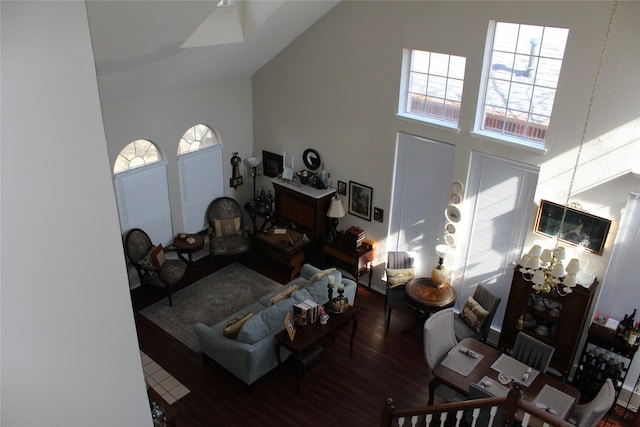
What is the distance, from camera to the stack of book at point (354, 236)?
8.85 meters

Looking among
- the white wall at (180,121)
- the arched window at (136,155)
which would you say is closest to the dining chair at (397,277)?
the white wall at (180,121)

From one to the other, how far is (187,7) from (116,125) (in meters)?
3.17

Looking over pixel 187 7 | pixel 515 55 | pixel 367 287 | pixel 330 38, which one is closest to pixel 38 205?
pixel 187 7

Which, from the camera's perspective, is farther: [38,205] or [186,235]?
[186,235]

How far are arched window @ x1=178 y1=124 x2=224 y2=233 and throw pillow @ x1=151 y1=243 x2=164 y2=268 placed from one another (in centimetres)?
98

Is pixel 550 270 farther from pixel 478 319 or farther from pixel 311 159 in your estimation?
pixel 311 159

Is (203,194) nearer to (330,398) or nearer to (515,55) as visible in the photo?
(330,398)

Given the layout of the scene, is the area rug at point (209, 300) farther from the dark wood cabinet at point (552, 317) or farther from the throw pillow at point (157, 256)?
the dark wood cabinet at point (552, 317)

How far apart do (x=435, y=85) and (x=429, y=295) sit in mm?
3033

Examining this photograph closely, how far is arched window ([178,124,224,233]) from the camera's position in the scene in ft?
30.4

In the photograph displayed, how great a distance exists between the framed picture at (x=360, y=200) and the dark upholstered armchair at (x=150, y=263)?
3.02 m

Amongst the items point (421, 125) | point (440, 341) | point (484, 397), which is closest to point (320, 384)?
point (440, 341)

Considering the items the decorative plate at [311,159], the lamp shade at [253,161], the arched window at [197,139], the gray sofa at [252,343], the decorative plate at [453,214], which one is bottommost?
the gray sofa at [252,343]

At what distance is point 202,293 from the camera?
29.7ft
